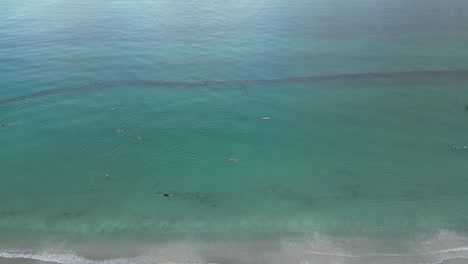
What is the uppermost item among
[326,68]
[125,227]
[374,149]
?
[326,68]

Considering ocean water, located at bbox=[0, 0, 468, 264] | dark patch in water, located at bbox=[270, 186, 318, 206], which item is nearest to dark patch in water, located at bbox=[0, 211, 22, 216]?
ocean water, located at bbox=[0, 0, 468, 264]

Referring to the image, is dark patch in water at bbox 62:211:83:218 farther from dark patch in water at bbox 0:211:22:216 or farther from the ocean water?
dark patch in water at bbox 0:211:22:216

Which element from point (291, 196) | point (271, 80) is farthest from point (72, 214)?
point (271, 80)

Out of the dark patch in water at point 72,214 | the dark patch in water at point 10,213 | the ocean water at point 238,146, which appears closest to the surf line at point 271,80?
the ocean water at point 238,146

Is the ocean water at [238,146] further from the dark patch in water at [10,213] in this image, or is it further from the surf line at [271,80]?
the surf line at [271,80]

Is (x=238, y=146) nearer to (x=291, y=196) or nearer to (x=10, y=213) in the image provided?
(x=291, y=196)

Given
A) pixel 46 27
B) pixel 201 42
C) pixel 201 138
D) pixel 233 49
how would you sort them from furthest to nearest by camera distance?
pixel 46 27 → pixel 201 42 → pixel 233 49 → pixel 201 138

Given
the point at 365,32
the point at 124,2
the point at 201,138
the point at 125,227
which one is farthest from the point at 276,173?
the point at 124,2

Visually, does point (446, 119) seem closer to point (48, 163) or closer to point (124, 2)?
point (48, 163)

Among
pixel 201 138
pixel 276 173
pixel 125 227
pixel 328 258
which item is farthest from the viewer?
pixel 201 138
